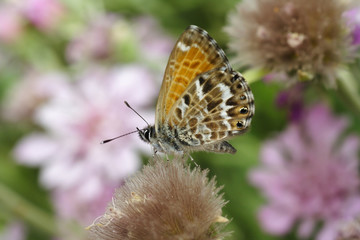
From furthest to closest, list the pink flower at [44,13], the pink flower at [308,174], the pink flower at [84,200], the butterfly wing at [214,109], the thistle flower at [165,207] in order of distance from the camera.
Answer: the pink flower at [44,13], the pink flower at [84,200], the pink flower at [308,174], the butterfly wing at [214,109], the thistle flower at [165,207]

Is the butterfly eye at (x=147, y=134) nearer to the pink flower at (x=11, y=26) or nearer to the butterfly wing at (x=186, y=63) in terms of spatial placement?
the butterfly wing at (x=186, y=63)

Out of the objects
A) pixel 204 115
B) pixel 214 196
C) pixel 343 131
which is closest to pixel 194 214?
pixel 214 196

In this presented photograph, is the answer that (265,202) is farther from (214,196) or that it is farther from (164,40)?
(214,196)

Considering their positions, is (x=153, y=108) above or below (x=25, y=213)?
above

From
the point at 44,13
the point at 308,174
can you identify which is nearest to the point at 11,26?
the point at 44,13

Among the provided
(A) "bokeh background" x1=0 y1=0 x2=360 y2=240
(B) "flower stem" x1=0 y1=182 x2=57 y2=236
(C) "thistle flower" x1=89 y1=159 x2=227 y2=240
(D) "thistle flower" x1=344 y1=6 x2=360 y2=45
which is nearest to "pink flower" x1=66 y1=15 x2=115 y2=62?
(A) "bokeh background" x1=0 y1=0 x2=360 y2=240

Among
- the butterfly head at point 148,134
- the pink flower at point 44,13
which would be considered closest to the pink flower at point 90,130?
the pink flower at point 44,13

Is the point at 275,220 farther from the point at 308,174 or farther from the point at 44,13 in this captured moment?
the point at 44,13
